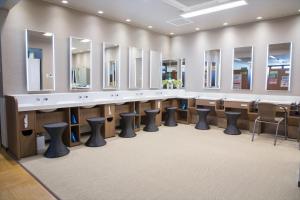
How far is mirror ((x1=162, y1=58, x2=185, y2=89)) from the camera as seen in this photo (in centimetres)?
695

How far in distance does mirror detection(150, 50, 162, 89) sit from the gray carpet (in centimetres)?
253

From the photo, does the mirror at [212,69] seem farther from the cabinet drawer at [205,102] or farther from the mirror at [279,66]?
the mirror at [279,66]

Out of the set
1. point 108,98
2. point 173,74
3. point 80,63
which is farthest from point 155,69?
point 80,63

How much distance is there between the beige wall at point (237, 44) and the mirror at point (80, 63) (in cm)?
332

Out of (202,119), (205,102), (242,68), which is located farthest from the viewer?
(205,102)

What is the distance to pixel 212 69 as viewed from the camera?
6289mm

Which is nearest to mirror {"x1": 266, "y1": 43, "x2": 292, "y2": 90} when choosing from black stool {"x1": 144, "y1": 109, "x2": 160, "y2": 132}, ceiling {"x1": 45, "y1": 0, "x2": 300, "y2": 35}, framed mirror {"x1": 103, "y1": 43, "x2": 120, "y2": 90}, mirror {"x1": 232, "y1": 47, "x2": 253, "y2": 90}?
mirror {"x1": 232, "y1": 47, "x2": 253, "y2": 90}

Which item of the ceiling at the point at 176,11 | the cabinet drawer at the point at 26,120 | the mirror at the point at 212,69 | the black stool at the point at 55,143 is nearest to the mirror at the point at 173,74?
the mirror at the point at 212,69

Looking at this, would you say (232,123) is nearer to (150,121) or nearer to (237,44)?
(150,121)

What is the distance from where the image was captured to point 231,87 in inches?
233

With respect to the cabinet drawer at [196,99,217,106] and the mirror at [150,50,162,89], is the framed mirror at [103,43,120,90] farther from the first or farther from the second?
the cabinet drawer at [196,99,217,106]

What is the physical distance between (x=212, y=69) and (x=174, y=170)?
4.12 metres

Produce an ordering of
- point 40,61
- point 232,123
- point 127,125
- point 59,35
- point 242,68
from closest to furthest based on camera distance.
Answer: point 40,61, point 59,35, point 127,125, point 232,123, point 242,68

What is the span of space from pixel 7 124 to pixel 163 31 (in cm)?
493
